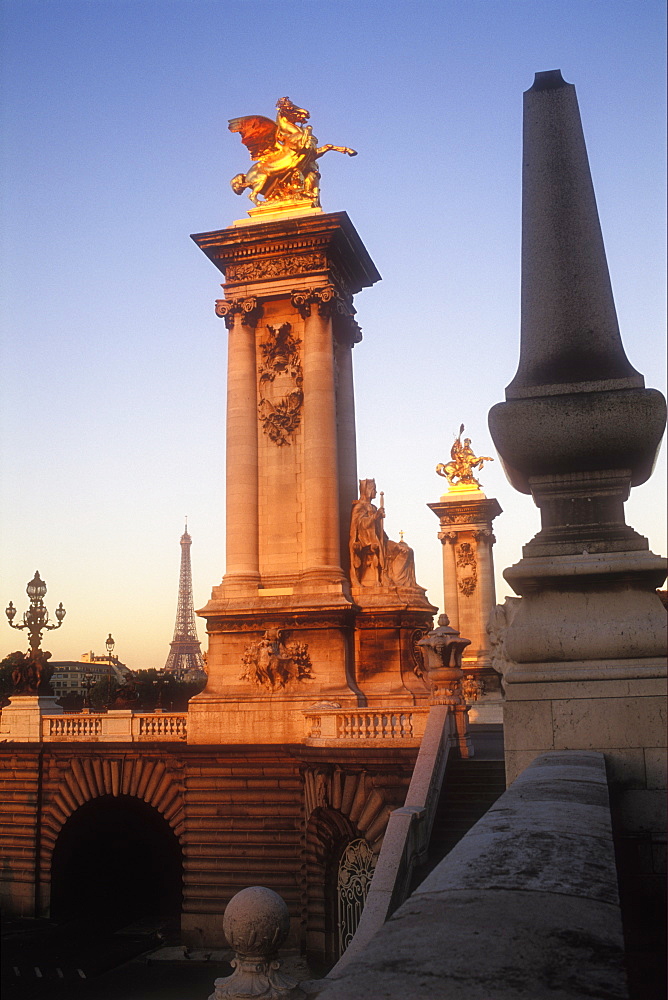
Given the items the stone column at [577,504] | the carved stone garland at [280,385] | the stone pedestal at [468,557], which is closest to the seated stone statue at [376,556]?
the carved stone garland at [280,385]

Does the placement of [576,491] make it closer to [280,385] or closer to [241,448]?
[241,448]

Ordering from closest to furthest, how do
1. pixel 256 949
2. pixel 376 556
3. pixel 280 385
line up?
pixel 256 949
pixel 376 556
pixel 280 385

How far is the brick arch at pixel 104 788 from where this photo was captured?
78.2ft

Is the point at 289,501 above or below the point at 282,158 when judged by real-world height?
below

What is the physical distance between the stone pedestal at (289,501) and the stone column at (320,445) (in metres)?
0.03

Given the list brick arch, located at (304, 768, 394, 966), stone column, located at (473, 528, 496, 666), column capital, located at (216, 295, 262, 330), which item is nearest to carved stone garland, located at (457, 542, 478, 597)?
stone column, located at (473, 528, 496, 666)

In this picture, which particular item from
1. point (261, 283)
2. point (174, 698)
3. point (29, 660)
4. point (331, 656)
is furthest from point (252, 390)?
point (174, 698)

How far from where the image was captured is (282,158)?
90.7 ft

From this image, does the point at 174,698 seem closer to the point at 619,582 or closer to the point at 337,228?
the point at 337,228

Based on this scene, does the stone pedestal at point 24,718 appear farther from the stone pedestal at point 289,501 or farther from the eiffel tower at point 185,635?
the eiffel tower at point 185,635

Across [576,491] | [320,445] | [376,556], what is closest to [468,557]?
[376,556]

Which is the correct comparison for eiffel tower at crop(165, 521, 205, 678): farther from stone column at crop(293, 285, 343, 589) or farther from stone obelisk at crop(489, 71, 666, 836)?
stone obelisk at crop(489, 71, 666, 836)

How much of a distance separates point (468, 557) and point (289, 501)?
72.8 ft

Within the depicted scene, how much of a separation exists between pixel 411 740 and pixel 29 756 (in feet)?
38.8
